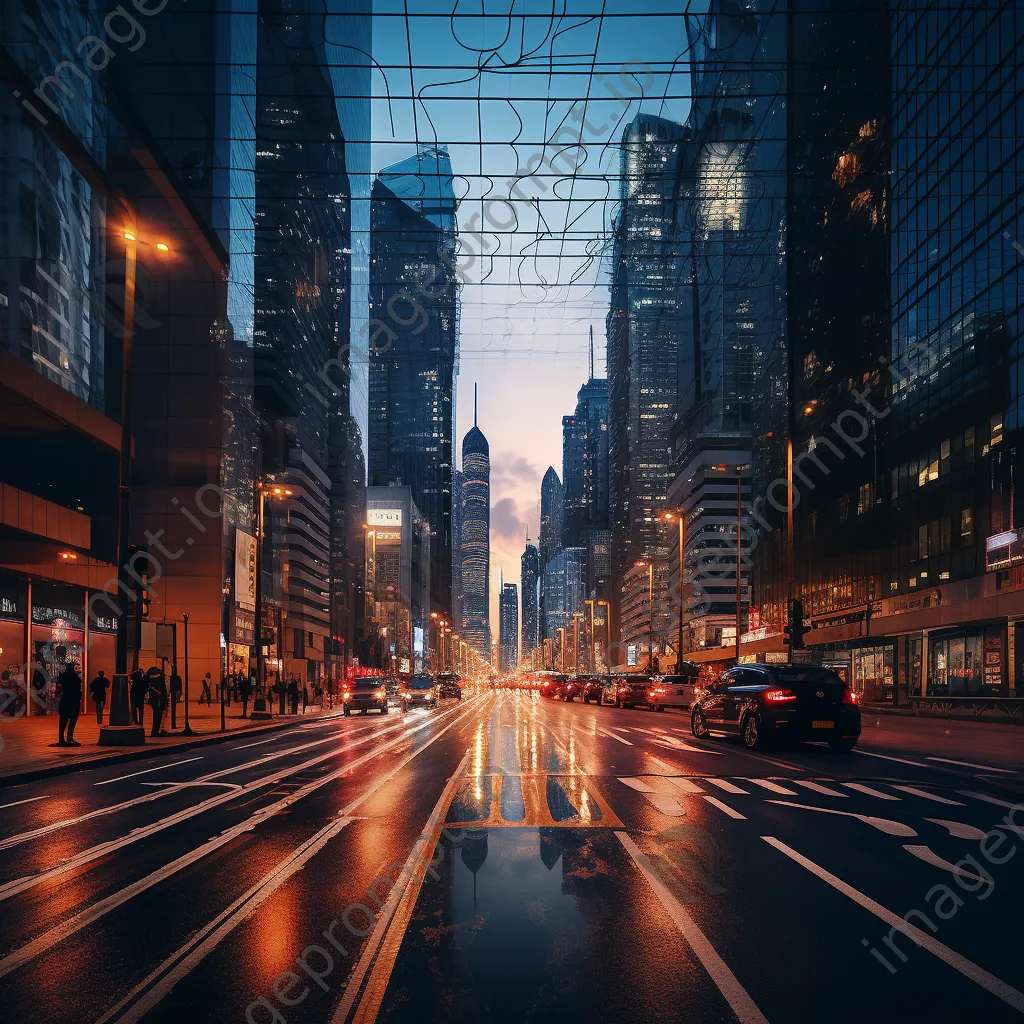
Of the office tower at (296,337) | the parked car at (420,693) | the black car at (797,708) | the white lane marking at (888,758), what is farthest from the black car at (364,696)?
the office tower at (296,337)

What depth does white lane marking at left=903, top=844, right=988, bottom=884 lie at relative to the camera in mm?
7898

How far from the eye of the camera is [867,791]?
43.9ft

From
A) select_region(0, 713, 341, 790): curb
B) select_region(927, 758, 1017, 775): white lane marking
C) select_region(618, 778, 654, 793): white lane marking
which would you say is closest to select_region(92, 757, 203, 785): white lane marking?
select_region(0, 713, 341, 790): curb

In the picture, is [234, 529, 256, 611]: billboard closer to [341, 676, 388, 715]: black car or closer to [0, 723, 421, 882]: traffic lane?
[341, 676, 388, 715]: black car

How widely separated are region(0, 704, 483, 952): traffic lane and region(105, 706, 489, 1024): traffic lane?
4.69 feet

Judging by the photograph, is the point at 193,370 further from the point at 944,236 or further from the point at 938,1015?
the point at 938,1015

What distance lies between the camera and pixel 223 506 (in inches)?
2458

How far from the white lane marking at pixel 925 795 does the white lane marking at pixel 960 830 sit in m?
1.53

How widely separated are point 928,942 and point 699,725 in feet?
58.3

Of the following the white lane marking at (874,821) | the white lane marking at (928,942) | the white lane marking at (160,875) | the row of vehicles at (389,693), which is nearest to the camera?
the white lane marking at (928,942)

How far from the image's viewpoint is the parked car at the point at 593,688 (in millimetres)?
59306

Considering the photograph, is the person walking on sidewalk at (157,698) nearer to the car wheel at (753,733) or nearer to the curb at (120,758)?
the curb at (120,758)

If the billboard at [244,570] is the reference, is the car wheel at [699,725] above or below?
below

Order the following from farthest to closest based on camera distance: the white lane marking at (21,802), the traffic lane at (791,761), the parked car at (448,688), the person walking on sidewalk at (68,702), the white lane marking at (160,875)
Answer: the parked car at (448,688)
the person walking on sidewalk at (68,702)
the traffic lane at (791,761)
the white lane marking at (21,802)
the white lane marking at (160,875)
